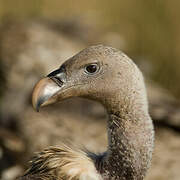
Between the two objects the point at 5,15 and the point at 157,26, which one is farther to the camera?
the point at 5,15

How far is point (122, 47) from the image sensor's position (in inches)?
340

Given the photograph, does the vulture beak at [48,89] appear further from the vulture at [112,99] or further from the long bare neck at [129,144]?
the long bare neck at [129,144]

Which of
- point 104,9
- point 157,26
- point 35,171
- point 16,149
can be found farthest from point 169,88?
point 35,171

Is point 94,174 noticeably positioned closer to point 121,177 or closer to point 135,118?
point 121,177

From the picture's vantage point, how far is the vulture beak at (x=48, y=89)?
3.19m

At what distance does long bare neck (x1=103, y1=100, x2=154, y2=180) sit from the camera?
3.21m

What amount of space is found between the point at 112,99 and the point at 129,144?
0.26 metres

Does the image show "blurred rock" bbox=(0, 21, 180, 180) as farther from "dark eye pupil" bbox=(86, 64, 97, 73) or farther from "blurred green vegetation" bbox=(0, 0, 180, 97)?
"dark eye pupil" bbox=(86, 64, 97, 73)

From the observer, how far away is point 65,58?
24.5 feet

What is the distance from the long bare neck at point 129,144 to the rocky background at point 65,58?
0.90 m

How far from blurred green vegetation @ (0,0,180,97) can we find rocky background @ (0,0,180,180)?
0.6 inches

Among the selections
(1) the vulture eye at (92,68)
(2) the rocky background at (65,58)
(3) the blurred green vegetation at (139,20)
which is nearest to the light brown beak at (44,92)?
(1) the vulture eye at (92,68)

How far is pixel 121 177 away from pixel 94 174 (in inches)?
6.0

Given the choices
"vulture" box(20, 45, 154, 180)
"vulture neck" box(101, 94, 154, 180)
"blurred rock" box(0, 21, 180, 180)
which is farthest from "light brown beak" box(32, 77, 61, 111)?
"blurred rock" box(0, 21, 180, 180)
